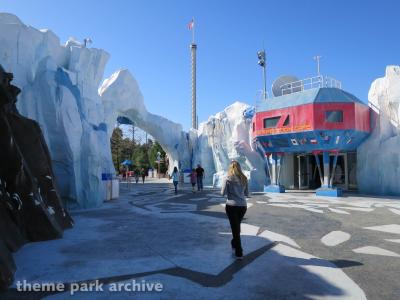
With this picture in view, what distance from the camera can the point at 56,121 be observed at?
12.3 metres

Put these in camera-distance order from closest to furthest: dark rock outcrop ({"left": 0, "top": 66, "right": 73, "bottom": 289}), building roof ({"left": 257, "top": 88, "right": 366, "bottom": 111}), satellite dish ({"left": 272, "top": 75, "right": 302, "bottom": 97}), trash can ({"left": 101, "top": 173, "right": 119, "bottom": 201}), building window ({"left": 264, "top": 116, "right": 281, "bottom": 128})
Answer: dark rock outcrop ({"left": 0, "top": 66, "right": 73, "bottom": 289}) < trash can ({"left": 101, "top": 173, "right": 119, "bottom": 201}) < building roof ({"left": 257, "top": 88, "right": 366, "bottom": 111}) < building window ({"left": 264, "top": 116, "right": 281, "bottom": 128}) < satellite dish ({"left": 272, "top": 75, "right": 302, "bottom": 97})

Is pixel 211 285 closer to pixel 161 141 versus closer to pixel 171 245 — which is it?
pixel 171 245

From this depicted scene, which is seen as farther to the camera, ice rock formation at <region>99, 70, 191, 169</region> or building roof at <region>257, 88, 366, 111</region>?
ice rock formation at <region>99, 70, 191, 169</region>

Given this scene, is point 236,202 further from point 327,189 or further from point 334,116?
point 334,116

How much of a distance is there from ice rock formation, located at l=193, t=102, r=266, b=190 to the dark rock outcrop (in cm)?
1825

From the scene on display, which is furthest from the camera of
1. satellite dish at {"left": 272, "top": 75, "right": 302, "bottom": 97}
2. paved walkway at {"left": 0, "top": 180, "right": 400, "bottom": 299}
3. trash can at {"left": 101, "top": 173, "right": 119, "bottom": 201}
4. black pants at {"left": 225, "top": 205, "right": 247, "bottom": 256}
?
satellite dish at {"left": 272, "top": 75, "right": 302, "bottom": 97}

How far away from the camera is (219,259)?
223 inches

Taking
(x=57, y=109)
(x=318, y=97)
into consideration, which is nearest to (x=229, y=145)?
(x=318, y=97)

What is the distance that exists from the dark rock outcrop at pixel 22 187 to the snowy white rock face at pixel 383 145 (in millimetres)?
16619

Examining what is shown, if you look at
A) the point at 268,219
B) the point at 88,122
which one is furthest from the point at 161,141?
the point at 268,219

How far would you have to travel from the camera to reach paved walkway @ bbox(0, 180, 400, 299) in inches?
168

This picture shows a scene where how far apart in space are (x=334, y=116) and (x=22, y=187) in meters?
15.6

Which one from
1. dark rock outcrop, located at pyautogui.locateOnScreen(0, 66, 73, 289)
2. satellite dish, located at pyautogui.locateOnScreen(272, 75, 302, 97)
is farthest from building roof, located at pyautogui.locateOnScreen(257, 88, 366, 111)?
dark rock outcrop, located at pyautogui.locateOnScreen(0, 66, 73, 289)

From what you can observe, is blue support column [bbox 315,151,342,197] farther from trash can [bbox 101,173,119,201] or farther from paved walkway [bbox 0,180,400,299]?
trash can [bbox 101,173,119,201]
